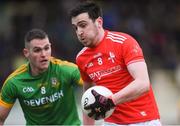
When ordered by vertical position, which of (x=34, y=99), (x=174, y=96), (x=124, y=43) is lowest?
(x=174, y=96)

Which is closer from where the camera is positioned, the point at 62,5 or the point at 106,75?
the point at 106,75

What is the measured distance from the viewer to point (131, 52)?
22.8 feet

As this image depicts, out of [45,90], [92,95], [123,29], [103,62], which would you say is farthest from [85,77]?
[123,29]

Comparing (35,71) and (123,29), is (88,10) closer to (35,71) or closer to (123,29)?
(35,71)

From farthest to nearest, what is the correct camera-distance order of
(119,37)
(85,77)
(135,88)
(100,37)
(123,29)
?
(123,29) < (85,77) < (100,37) < (119,37) < (135,88)

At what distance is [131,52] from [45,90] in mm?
1779

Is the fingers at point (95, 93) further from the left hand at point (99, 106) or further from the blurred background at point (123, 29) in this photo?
the blurred background at point (123, 29)

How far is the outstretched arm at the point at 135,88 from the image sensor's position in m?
6.74

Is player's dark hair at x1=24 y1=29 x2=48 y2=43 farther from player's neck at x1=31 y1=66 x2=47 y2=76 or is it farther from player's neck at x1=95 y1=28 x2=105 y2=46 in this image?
player's neck at x1=95 y1=28 x2=105 y2=46

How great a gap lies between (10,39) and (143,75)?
9.94 meters

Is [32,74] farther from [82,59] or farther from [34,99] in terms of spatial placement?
[82,59]

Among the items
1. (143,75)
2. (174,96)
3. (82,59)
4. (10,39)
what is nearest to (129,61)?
(143,75)

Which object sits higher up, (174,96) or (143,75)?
(143,75)

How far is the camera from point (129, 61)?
22.7ft
